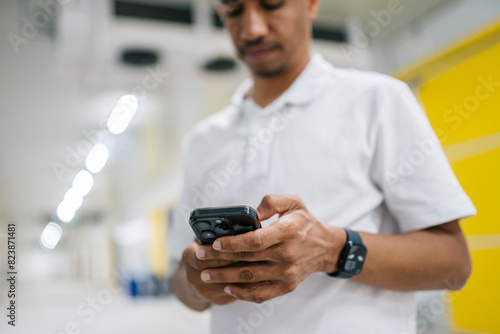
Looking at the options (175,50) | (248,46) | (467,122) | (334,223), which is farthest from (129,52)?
(334,223)

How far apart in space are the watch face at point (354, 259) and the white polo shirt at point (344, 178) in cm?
10

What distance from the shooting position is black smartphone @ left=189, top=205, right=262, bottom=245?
2.25 feet

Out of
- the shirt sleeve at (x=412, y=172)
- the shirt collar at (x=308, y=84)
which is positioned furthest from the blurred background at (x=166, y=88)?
the shirt sleeve at (x=412, y=172)

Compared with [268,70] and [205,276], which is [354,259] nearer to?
[205,276]

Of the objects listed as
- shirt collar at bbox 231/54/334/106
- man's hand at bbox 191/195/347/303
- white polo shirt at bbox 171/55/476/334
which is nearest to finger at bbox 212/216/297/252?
man's hand at bbox 191/195/347/303

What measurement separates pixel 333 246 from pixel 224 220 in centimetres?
25

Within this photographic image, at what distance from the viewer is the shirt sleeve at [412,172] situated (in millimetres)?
887

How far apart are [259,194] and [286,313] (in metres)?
0.30

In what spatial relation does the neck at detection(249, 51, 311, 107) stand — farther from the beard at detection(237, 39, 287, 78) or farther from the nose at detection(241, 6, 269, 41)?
the nose at detection(241, 6, 269, 41)

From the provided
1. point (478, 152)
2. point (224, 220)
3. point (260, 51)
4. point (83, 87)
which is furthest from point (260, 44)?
point (83, 87)

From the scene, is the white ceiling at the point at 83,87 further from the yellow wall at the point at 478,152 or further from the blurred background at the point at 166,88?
the yellow wall at the point at 478,152

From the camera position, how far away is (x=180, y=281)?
1.09 meters

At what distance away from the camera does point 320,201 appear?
959 millimetres

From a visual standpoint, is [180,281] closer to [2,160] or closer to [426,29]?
[2,160]
